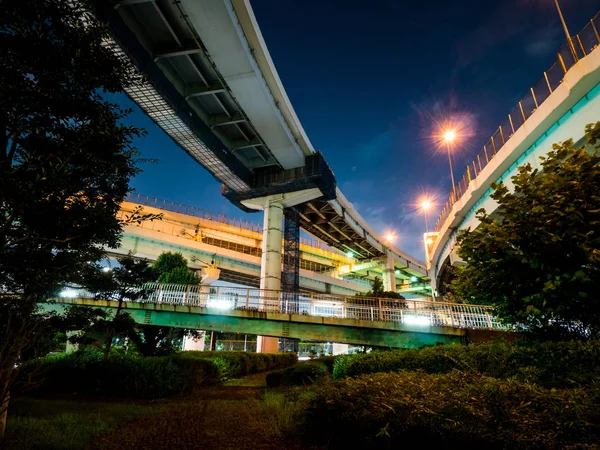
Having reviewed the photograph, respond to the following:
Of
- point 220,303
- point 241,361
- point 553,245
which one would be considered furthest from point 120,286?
point 553,245

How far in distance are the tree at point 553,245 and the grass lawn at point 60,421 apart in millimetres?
8877

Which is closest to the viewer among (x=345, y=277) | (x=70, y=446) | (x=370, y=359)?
(x=70, y=446)

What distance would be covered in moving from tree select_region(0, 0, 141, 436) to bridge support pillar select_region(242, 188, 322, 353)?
824 inches

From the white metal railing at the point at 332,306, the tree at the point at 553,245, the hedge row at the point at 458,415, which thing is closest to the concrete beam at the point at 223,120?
the white metal railing at the point at 332,306

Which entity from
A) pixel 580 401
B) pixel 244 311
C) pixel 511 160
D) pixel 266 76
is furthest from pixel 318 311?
pixel 266 76

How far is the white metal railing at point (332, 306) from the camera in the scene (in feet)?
48.3

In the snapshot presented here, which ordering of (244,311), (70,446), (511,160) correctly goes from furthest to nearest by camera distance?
(244,311) → (511,160) → (70,446)

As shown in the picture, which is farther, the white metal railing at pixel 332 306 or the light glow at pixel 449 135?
the light glow at pixel 449 135

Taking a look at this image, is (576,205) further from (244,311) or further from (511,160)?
(244,311)

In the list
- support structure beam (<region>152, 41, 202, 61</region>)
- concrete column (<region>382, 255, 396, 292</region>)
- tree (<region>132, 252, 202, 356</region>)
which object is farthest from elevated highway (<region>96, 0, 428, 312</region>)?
concrete column (<region>382, 255, 396, 292</region>)

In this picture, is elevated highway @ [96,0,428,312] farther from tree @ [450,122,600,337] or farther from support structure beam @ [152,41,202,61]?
tree @ [450,122,600,337]

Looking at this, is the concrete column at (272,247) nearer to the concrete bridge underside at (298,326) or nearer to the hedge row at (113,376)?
the concrete bridge underside at (298,326)

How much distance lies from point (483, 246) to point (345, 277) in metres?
53.8

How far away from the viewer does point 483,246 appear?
6.53 m
